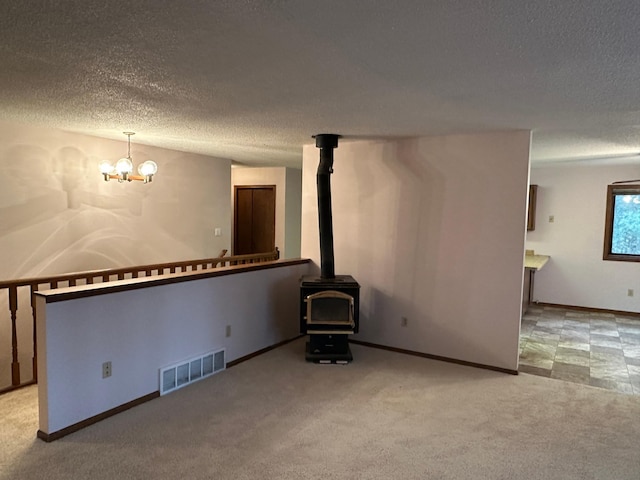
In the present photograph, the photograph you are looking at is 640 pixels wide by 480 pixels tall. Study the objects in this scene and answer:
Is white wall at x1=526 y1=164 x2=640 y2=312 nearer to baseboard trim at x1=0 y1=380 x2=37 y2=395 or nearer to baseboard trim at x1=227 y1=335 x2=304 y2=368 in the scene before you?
baseboard trim at x1=227 y1=335 x2=304 y2=368

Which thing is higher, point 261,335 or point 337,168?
point 337,168

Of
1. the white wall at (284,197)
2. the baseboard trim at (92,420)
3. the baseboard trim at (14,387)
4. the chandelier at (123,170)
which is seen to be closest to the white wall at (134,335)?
the baseboard trim at (92,420)

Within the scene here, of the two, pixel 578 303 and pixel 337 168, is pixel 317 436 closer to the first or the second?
pixel 337 168

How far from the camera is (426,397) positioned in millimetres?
3473

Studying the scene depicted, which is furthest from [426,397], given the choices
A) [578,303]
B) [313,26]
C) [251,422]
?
[578,303]

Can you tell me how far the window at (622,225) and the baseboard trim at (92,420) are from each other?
21.7 feet

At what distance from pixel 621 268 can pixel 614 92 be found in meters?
4.86

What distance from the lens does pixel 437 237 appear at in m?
4.36

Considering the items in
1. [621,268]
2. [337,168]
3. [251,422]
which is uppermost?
[337,168]

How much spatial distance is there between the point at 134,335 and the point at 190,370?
67 centimetres

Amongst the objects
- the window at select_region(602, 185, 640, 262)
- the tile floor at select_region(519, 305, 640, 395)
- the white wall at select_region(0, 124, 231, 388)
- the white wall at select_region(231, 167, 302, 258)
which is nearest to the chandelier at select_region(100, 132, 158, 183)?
the white wall at select_region(0, 124, 231, 388)

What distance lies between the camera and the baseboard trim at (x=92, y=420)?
2.71 metres

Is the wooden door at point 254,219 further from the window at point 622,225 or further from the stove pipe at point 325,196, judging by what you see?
the window at point 622,225

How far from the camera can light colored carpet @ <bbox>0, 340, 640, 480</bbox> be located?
2.46 m
